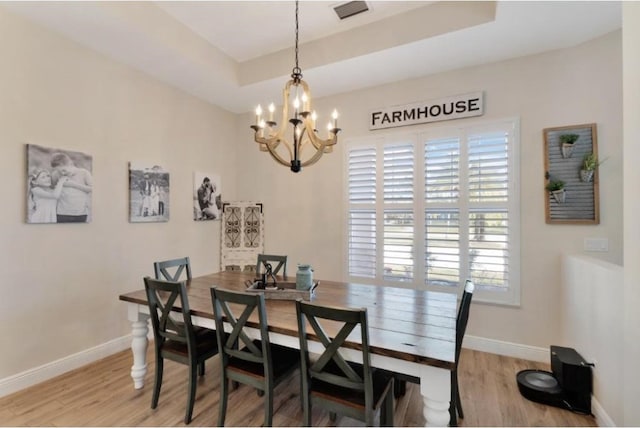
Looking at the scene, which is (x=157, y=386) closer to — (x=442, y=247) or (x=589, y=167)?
(x=442, y=247)

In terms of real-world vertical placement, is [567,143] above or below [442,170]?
above

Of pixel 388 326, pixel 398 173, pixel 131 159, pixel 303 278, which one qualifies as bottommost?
pixel 388 326

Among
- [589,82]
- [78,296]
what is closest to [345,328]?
[78,296]

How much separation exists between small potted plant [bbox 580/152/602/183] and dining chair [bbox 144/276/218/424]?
346 centimetres

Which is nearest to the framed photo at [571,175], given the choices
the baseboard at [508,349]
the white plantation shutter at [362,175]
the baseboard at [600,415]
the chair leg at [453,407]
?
the baseboard at [508,349]

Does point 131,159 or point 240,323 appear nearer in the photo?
point 240,323

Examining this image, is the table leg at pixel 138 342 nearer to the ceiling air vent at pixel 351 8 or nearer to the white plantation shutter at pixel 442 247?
the white plantation shutter at pixel 442 247

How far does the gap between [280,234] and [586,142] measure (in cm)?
357

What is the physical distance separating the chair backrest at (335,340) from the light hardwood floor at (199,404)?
65cm

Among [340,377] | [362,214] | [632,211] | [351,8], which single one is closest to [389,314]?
[340,377]

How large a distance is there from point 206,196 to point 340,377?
3294 mm

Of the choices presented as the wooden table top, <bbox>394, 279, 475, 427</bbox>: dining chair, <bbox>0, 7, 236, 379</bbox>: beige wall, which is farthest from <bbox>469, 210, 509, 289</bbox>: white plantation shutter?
<bbox>0, 7, 236, 379</bbox>: beige wall

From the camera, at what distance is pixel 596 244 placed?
108 inches

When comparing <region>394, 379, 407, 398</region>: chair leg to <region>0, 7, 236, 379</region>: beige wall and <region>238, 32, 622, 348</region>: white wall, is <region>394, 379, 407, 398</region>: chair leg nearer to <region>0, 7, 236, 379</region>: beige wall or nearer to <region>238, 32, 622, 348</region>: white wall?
<region>238, 32, 622, 348</region>: white wall
